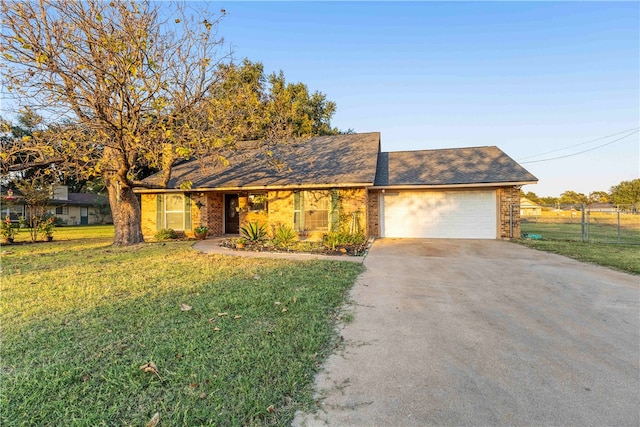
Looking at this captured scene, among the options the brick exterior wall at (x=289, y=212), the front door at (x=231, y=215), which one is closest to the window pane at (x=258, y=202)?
the brick exterior wall at (x=289, y=212)

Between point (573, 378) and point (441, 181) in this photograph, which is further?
point (441, 181)

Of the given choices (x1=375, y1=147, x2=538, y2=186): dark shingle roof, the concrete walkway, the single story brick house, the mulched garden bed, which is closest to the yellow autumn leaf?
the concrete walkway

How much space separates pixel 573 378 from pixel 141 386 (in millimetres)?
3612

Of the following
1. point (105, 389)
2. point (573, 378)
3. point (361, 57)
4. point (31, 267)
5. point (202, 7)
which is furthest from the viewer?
point (361, 57)

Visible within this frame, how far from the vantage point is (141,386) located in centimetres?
240

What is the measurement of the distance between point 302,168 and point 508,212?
8.78 m

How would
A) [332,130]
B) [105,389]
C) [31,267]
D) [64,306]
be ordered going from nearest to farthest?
1. [105,389]
2. [64,306]
3. [31,267]
4. [332,130]

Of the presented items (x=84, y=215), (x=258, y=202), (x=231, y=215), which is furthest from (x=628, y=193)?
(x=84, y=215)

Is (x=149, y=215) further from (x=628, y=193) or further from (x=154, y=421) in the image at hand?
(x=628, y=193)

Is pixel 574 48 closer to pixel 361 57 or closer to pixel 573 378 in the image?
pixel 361 57

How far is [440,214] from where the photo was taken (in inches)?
521

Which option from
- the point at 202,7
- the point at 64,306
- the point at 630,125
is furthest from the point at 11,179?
the point at 630,125

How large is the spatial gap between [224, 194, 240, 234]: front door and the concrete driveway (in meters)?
10.6

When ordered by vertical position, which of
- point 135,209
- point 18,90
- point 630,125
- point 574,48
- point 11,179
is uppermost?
point 574,48
